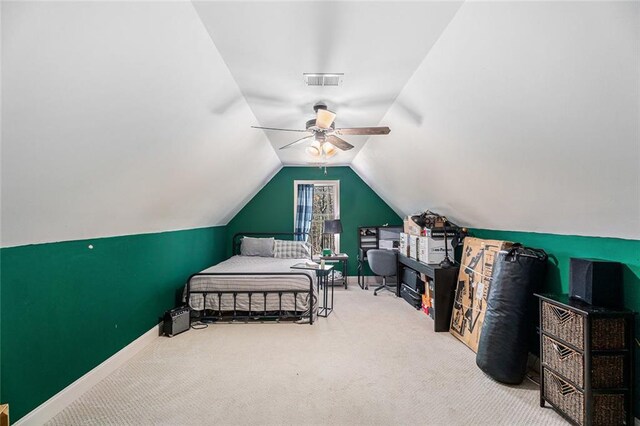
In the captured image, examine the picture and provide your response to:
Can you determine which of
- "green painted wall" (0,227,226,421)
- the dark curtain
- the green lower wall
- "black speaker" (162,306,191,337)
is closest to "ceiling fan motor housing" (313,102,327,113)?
"green painted wall" (0,227,226,421)

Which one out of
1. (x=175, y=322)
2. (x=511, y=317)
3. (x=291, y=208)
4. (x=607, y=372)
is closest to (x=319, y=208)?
(x=291, y=208)

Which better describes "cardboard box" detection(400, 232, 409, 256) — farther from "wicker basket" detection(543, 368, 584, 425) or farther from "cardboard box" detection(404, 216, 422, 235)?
"wicker basket" detection(543, 368, 584, 425)

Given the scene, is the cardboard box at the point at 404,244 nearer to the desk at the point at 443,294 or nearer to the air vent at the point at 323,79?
the desk at the point at 443,294

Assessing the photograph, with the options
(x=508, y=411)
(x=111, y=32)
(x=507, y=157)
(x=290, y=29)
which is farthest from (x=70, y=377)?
(x=507, y=157)

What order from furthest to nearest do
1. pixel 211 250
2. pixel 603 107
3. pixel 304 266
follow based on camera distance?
pixel 211 250
pixel 304 266
pixel 603 107

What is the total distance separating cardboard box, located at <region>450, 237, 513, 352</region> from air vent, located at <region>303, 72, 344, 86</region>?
227cm

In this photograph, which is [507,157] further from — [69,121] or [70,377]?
[70,377]

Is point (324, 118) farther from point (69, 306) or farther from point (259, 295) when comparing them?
point (69, 306)

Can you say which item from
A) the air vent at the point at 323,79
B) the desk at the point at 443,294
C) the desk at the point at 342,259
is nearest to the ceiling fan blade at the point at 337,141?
the air vent at the point at 323,79

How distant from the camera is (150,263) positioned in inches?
127

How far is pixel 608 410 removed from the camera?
5.84 feet

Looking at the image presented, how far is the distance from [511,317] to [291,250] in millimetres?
3672

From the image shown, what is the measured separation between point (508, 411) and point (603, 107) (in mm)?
2068

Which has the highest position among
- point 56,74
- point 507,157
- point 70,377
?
point 56,74
